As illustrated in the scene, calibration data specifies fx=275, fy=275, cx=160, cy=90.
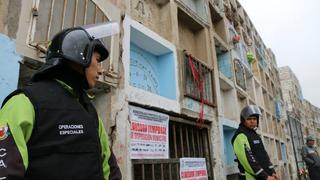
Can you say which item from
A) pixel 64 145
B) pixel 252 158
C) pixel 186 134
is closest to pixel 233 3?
pixel 186 134

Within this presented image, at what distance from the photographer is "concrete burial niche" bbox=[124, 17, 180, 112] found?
431 cm

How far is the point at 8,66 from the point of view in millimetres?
2256

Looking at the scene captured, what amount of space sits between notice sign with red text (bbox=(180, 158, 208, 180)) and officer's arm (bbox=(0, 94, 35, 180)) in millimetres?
3502

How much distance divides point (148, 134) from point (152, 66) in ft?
5.30

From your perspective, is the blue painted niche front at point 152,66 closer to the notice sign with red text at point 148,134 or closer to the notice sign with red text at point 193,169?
the notice sign with red text at point 148,134

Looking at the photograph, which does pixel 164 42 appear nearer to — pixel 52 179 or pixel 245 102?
pixel 52 179

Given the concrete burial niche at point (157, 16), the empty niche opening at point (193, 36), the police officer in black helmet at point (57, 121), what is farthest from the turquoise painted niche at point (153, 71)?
the police officer in black helmet at point (57, 121)

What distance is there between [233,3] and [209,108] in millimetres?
6621

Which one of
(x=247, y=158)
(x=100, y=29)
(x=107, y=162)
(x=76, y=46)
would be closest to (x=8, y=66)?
(x=100, y=29)

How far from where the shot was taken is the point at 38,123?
1250 mm

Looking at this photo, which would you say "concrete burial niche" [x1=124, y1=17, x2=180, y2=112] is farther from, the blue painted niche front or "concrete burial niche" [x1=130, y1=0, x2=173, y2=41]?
"concrete burial niche" [x1=130, y1=0, x2=173, y2=41]

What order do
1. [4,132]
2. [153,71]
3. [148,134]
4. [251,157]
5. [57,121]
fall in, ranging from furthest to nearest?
1. [153,71]
2. [251,157]
3. [148,134]
4. [57,121]
5. [4,132]

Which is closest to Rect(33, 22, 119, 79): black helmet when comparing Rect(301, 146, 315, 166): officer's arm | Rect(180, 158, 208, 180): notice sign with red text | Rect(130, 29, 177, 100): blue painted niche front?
Rect(130, 29, 177, 100): blue painted niche front

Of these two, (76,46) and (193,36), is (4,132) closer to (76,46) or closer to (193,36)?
(76,46)
